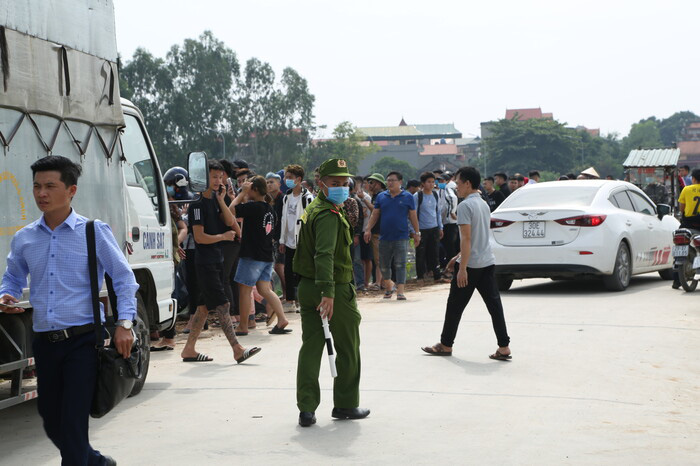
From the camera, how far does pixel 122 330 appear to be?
4602mm

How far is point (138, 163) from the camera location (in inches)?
320

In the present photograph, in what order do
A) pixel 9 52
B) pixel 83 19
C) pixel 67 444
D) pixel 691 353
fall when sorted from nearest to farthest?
pixel 67 444 < pixel 9 52 < pixel 83 19 < pixel 691 353

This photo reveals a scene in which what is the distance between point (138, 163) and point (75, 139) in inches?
57.4

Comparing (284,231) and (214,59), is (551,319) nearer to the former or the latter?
(284,231)

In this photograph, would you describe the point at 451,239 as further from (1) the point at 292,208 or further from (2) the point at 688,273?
(1) the point at 292,208

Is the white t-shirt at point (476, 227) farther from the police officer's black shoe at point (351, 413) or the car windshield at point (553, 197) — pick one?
the car windshield at point (553, 197)

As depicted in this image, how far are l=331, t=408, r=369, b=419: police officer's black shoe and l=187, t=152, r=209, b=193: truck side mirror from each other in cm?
253

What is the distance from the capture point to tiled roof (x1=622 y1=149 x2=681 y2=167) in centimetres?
3247

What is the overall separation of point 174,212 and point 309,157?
326 feet

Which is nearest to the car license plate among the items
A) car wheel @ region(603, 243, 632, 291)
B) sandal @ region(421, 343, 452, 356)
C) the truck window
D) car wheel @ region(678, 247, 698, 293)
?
car wheel @ region(603, 243, 632, 291)

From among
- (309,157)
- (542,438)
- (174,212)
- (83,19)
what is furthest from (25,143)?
(309,157)

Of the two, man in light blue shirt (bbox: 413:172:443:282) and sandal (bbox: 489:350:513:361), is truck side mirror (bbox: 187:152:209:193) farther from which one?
man in light blue shirt (bbox: 413:172:443:282)

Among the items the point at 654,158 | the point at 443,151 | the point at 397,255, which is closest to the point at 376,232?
the point at 397,255

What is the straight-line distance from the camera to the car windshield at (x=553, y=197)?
1415cm
